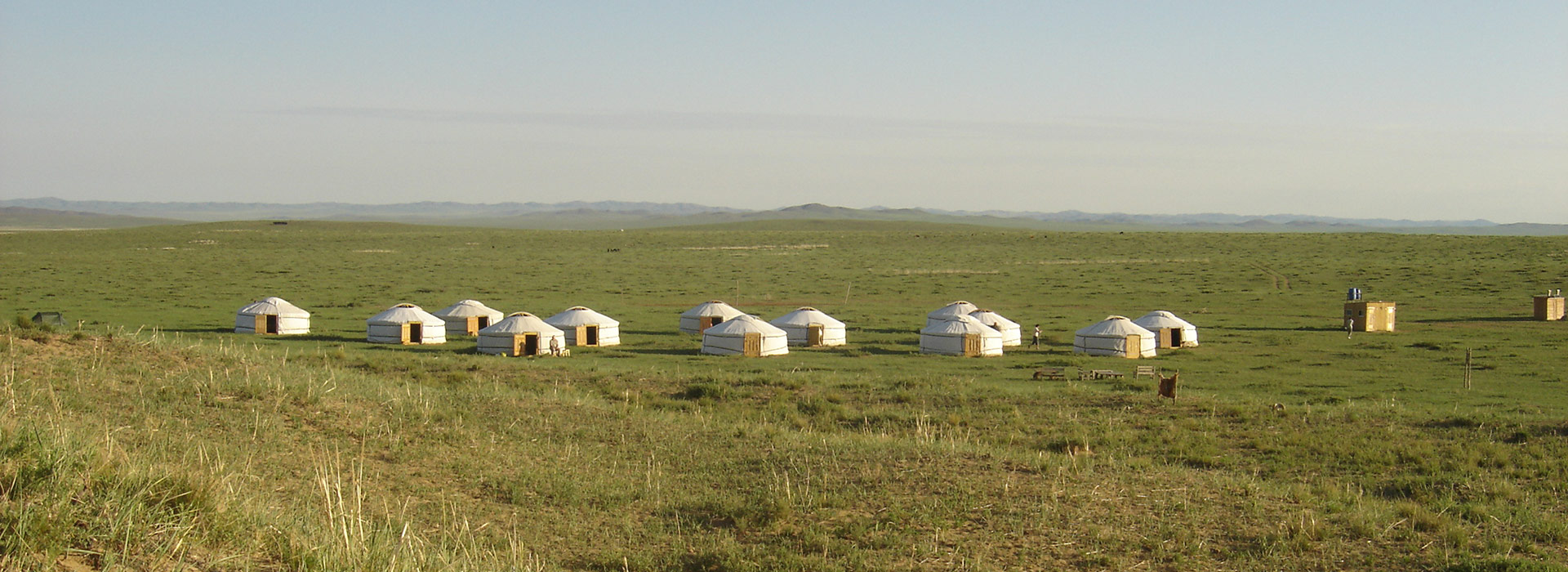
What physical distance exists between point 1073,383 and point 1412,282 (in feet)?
163

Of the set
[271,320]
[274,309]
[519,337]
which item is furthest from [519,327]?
[274,309]

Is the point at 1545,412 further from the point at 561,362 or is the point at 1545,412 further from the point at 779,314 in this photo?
the point at 779,314

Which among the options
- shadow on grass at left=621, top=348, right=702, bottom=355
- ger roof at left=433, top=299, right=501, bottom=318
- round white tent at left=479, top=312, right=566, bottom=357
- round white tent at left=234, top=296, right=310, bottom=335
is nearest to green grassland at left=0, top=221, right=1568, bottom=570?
shadow on grass at left=621, top=348, right=702, bottom=355

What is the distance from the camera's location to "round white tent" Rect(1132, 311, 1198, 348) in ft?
139

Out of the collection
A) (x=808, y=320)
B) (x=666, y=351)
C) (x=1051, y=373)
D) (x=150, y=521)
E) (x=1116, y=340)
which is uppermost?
(x=150, y=521)

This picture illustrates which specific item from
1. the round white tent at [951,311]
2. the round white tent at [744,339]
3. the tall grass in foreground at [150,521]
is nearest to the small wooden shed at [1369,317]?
the round white tent at [951,311]

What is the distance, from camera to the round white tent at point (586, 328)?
4191 cm

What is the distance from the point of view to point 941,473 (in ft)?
54.0

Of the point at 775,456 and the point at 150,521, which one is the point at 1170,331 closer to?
the point at 775,456

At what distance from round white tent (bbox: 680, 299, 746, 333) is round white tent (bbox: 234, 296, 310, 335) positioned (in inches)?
557

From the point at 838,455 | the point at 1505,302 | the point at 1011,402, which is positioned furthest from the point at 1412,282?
the point at 838,455

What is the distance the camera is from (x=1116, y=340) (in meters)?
40.0

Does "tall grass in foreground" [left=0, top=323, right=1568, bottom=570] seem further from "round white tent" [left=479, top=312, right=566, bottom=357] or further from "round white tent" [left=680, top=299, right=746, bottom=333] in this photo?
"round white tent" [left=680, top=299, right=746, bottom=333]

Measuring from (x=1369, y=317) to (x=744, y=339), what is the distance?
25.6 m
